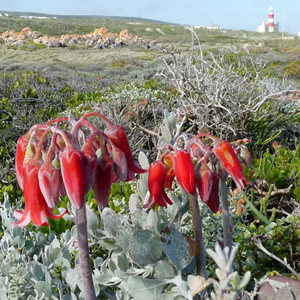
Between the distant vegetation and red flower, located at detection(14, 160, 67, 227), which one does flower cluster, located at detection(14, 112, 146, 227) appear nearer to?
red flower, located at detection(14, 160, 67, 227)

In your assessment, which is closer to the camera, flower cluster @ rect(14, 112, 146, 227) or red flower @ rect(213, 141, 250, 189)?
flower cluster @ rect(14, 112, 146, 227)

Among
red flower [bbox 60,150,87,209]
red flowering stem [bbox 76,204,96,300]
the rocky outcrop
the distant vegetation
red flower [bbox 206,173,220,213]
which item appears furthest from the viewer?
the rocky outcrop

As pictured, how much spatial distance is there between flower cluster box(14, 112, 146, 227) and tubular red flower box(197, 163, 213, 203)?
0.69 ft

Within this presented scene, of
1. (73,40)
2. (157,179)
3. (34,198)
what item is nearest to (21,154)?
(34,198)

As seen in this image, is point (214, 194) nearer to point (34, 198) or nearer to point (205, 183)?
point (205, 183)

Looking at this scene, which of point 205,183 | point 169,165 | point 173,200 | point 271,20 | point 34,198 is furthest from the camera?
point 271,20

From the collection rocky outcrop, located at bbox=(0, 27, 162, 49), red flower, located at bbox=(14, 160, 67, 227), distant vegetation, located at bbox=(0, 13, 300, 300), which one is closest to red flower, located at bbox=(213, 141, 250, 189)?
distant vegetation, located at bbox=(0, 13, 300, 300)

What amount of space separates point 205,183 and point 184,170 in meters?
0.07

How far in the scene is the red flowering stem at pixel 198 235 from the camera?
1260 millimetres

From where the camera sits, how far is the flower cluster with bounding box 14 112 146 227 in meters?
1.00

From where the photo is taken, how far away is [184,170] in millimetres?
1176

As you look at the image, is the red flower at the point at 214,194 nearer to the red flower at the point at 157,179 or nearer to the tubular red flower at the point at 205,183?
the tubular red flower at the point at 205,183

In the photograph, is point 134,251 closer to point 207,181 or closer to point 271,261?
point 207,181

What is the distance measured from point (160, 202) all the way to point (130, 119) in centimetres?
331
